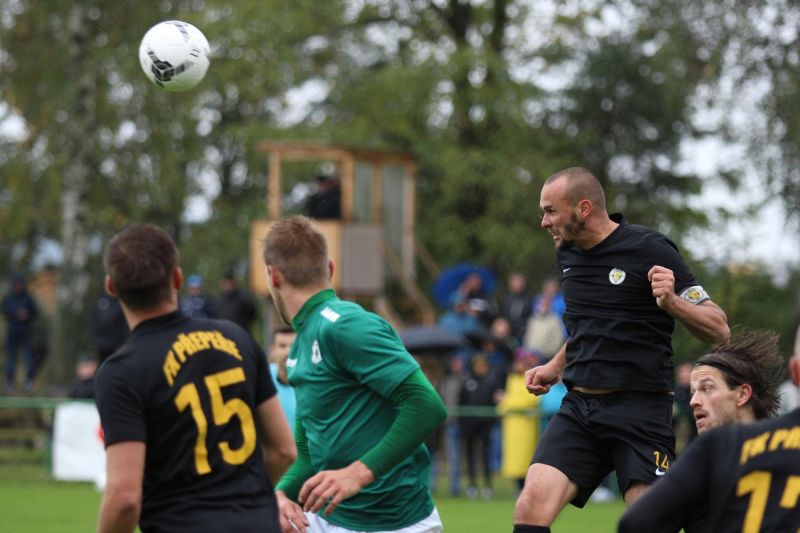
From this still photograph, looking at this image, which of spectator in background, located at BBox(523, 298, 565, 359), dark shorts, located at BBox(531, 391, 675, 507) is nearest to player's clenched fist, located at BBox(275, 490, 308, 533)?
dark shorts, located at BBox(531, 391, 675, 507)

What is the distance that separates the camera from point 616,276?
646cm

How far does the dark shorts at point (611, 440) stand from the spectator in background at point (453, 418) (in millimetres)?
9682

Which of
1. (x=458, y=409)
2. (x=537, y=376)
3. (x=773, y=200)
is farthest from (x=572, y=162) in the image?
(x=537, y=376)

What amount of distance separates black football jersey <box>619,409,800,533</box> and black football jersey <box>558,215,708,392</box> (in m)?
2.71

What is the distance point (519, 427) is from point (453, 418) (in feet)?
4.38

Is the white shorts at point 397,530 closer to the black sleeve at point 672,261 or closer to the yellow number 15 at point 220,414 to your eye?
the yellow number 15 at point 220,414

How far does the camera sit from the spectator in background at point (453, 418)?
17422 millimetres

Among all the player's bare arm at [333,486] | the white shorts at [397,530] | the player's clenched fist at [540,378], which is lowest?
the white shorts at [397,530]

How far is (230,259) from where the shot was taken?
27.8 meters

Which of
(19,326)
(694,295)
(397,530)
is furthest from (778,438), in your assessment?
(19,326)

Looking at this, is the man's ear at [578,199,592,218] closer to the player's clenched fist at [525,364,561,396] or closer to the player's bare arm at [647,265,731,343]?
the player's bare arm at [647,265,731,343]

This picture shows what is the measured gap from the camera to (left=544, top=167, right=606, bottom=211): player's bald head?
21.5ft

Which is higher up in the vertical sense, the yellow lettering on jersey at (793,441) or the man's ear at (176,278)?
the man's ear at (176,278)

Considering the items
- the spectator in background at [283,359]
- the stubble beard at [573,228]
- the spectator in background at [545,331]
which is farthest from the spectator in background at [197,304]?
the stubble beard at [573,228]
